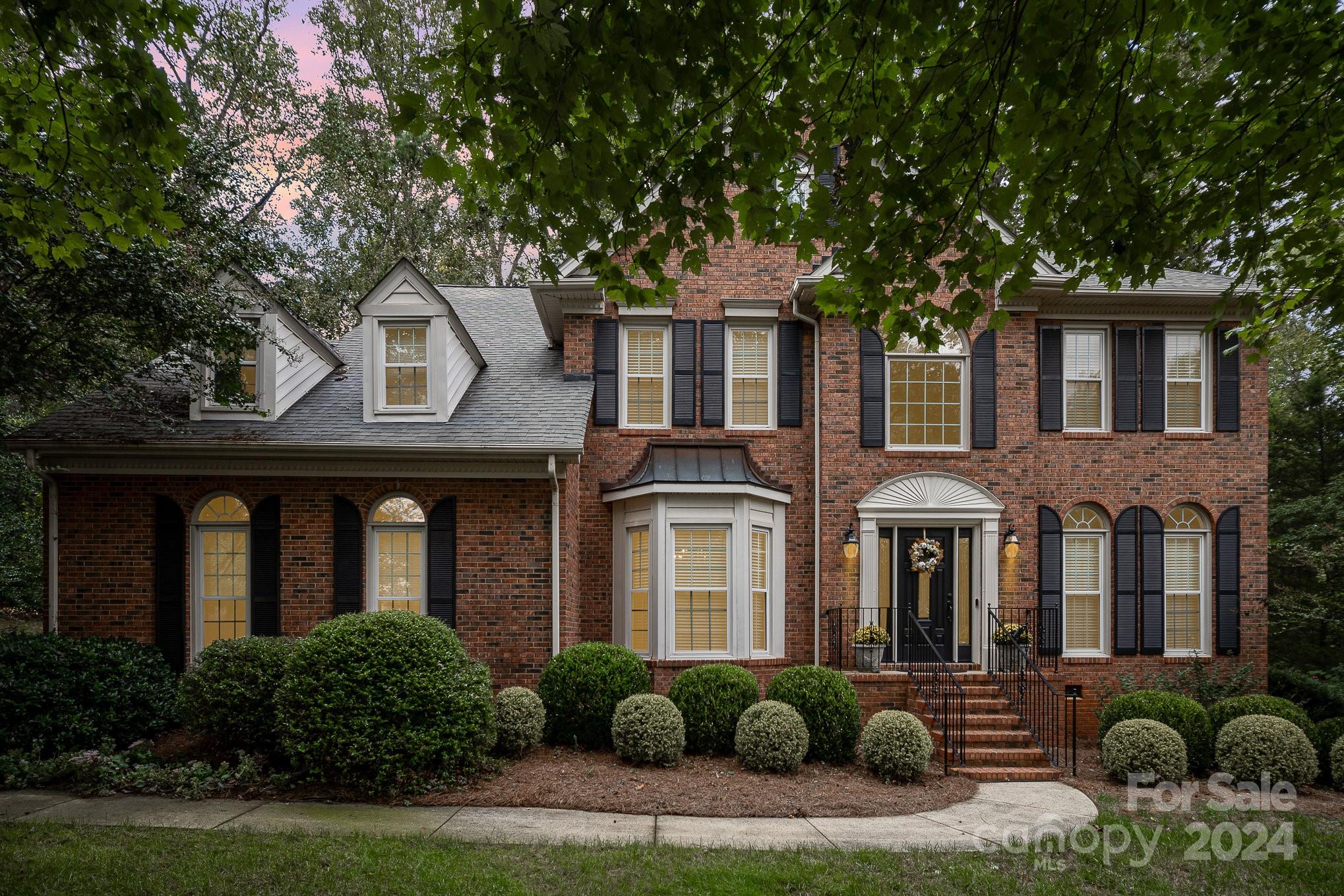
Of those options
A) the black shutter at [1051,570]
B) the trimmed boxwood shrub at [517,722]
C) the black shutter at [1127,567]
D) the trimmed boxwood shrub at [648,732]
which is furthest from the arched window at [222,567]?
the black shutter at [1127,567]

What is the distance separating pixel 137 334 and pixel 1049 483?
43.5 feet

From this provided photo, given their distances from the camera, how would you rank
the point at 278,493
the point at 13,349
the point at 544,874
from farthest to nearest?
the point at 278,493 < the point at 13,349 < the point at 544,874

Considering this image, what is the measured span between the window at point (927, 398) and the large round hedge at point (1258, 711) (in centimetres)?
489

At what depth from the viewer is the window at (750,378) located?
12250mm

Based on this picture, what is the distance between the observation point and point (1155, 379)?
39.7 ft

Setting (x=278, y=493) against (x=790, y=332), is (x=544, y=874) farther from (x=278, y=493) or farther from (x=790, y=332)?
(x=790, y=332)

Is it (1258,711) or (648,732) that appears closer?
(648,732)

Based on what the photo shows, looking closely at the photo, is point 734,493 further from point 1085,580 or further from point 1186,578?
point 1186,578

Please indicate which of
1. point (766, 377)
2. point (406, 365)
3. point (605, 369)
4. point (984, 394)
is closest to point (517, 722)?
point (406, 365)

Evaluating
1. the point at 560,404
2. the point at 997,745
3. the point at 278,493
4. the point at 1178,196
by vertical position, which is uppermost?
the point at 1178,196

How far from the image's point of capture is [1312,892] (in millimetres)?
5902

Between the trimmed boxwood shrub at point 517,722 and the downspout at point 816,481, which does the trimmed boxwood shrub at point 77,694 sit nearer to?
the trimmed boxwood shrub at point 517,722

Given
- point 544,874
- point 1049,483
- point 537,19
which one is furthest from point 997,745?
point 537,19

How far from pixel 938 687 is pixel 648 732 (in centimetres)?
445
